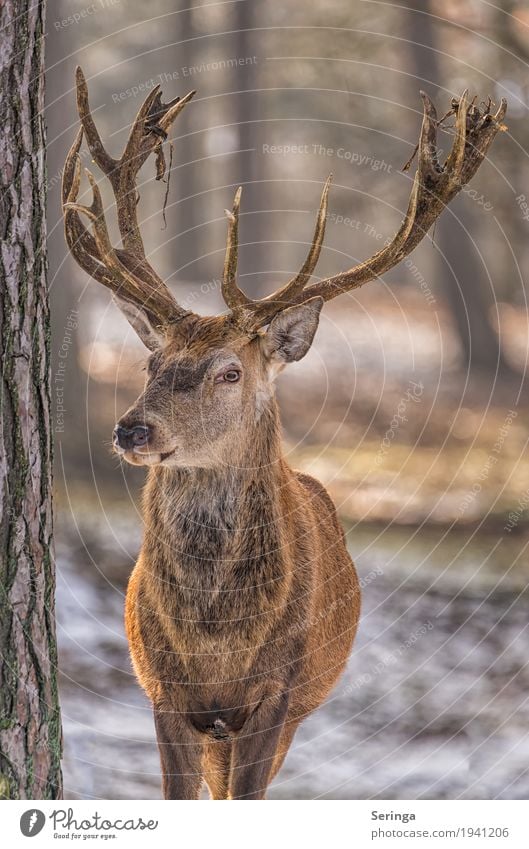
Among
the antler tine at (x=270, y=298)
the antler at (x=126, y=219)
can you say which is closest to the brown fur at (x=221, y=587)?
the antler tine at (x=270, y=298)

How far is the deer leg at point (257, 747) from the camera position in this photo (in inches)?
153

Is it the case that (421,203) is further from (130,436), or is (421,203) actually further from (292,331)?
(130,436)

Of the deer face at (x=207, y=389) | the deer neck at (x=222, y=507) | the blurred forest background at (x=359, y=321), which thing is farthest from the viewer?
the blurred forest background at (x=359, y=321)

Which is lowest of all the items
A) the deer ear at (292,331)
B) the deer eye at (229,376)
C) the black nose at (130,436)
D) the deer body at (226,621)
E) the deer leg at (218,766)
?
the deer leg at (218,766)

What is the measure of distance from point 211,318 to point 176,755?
1.58 meters

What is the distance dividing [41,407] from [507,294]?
7.83 meters

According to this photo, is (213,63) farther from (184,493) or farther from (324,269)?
(184,493)

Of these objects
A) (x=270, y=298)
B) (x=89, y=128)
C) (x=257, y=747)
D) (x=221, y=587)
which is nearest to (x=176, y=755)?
(x=257, y=747)

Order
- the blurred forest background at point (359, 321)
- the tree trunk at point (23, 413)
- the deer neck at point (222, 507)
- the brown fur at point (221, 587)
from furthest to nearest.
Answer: the blurred forest background at point (359, 321), the deer neck at point (222, 507), the brown fur at point (221, 587), the tree trunk at point (23, 413)

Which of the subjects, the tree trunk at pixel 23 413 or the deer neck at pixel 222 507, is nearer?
the tree trunk at pixel 23 413

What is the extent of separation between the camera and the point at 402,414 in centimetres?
1012

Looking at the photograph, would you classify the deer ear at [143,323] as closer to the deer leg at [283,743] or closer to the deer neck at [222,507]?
the deer neck at [222,507]

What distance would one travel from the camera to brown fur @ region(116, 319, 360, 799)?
152 inches

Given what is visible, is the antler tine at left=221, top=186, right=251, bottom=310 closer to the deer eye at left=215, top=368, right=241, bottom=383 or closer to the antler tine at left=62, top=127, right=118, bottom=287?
the deer eye at left=215, top=368, right=241, bottom=383
